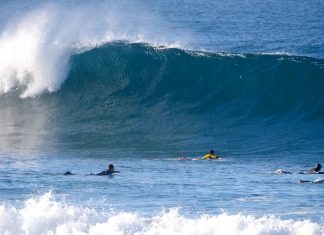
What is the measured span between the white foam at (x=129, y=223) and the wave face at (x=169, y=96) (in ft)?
36.3

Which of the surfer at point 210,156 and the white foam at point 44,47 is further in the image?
the white foam at point 44,47

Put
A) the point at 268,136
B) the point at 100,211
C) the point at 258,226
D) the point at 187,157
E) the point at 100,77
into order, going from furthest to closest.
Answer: the point at 100,77, the point at 268,136, the point at 187,157, the point at 100,211, the point at 258,226

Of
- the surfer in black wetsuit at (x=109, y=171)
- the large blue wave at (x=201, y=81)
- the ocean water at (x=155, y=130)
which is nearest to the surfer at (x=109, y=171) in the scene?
the surfer in black wetsuit at (x=109, y=171)

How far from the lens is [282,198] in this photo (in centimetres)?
2278

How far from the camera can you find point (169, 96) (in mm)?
35688

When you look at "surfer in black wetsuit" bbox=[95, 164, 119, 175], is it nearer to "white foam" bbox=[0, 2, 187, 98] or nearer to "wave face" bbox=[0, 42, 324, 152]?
"wave face" bbox=[0, 42, 324, 152]

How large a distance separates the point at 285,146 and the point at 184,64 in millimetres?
7863

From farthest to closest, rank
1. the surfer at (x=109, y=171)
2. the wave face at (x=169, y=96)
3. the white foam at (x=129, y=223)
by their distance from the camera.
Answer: the wave face at (x=169, y=96) < the surfer at (x=109, y=171) < the white foam at (x=129, y=223)

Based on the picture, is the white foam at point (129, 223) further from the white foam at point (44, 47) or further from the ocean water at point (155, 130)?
the white foam at point (44, 47)

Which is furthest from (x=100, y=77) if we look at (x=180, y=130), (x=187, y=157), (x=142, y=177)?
(x=142, y=177)

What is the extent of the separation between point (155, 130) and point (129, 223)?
42.1 ft

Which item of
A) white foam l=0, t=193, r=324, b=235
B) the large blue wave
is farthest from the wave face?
white foam l=0, t=193, r=324, b=235

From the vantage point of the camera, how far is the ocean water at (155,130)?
2085cm

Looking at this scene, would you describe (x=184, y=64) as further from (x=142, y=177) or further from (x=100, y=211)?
(x=100, y=211)
